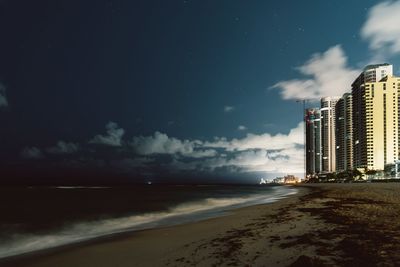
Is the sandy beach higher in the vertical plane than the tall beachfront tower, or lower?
lower

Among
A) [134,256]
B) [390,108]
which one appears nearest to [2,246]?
[134,256]

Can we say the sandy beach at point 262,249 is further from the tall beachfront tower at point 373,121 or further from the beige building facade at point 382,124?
the tall beachfront tower at point 373,121

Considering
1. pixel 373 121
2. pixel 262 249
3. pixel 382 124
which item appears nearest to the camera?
pixel 262 249

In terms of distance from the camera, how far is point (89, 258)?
36.0ft

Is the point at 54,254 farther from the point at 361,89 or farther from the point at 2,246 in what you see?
the point at 361,89

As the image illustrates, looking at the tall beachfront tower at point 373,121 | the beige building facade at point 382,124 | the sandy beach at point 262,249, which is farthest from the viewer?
the tall beachfront tower at point 373,121

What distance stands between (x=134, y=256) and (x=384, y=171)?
180549 mm

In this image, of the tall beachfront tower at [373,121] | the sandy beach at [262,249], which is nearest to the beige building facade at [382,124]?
the tall beachfront tower at [373,121]

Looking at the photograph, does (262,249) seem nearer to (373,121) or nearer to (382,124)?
(382,124)

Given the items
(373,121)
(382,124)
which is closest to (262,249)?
(382,124)

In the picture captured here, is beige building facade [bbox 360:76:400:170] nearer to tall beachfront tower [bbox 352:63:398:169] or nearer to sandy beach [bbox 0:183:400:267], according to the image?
tall beachfront tower [bbox 352:63:398:169]

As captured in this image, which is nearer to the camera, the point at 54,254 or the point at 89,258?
the point at 89,258

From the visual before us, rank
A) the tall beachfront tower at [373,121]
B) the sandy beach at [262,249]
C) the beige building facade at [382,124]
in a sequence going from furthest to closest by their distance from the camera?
the tall beachfront tower at [373,121] < the beige building facade at [382,124] < the sandy beach at [262,249]

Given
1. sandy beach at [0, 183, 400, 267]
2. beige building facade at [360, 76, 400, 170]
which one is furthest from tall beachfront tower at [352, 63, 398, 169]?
sandy beach at [0, 183, 400, 267]
